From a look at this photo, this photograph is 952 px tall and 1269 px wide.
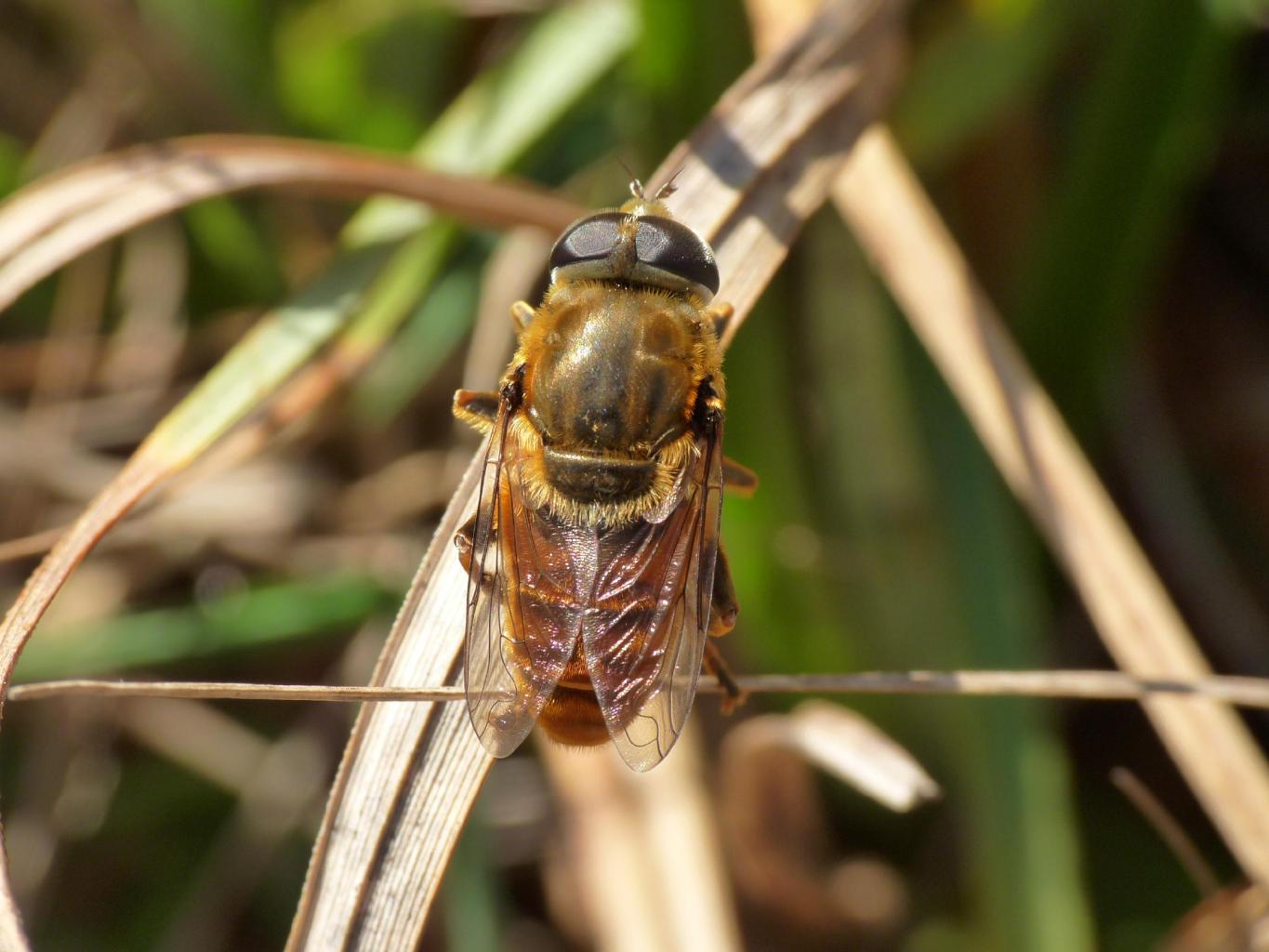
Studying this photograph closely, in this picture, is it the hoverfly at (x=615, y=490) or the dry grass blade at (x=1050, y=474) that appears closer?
the hoverfly at (x=615, y=490)

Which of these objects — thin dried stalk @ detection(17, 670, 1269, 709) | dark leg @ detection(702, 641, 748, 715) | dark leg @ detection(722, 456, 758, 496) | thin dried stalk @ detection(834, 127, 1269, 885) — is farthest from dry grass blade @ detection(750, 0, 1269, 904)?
dark leg @ detection(702, 641, 748, 715)

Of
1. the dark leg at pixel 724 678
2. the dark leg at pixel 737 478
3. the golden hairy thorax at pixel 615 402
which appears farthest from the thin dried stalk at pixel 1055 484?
the dark leg at pixel 724 678

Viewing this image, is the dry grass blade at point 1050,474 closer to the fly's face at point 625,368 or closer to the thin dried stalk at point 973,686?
the thin dried stalk at point 973,686

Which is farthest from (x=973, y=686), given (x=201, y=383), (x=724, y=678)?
(x=201, y=383)

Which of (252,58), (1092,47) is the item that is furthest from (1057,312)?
(252,58)

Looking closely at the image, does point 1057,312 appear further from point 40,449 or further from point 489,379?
point 40,449

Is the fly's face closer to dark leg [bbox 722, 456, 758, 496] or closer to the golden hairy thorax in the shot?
the golden hairy thorax
